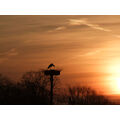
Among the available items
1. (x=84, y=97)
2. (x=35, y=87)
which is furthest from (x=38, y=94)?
(x=84, y=97)

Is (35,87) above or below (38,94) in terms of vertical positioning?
above

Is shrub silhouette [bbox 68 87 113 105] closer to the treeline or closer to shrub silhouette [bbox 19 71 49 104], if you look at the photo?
the treeline

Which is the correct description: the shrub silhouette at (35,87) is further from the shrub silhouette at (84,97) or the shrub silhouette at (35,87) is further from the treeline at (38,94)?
the shrub silhouette at (84,97)

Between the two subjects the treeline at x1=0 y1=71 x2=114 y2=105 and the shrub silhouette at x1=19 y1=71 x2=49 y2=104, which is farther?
the shrub silhouette at x1=19 y1=71 x2=49 y2=104

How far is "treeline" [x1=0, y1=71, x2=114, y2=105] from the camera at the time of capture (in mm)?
8883

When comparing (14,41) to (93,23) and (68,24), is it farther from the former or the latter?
(93,23)

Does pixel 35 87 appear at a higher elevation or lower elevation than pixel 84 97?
higher

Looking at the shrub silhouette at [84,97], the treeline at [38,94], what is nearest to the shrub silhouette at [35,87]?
the treeline at [38,94]

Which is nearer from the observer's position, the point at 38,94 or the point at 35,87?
the point at 38,94

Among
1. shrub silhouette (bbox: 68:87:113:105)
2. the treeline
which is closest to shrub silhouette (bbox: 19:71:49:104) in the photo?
the treeline

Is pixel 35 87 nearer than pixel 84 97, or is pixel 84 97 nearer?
pixel 84 97

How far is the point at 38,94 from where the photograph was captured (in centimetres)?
918

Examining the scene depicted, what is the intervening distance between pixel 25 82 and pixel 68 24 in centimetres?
176

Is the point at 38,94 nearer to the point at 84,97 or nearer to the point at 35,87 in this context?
the point at 35,87
